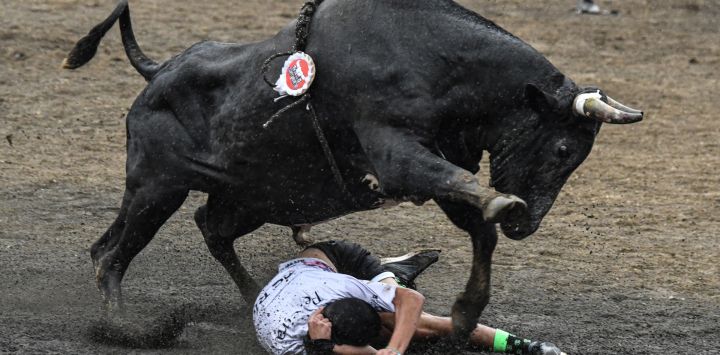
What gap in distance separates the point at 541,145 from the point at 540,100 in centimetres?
24

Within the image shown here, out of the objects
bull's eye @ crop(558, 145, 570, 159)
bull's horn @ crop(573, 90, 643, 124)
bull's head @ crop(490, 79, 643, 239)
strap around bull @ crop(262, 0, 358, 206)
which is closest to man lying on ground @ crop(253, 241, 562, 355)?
strap around bull @ crop(262, 0, 358, 206)

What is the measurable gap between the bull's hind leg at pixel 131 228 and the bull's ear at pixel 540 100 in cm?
193

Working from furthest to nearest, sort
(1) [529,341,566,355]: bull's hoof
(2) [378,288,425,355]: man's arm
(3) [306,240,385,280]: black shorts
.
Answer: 1. (3) [306,240,385,280]: black shorts
2. (1) [529,341,566,355]: bull's hoof
3. (2) [378,288,425,355]: man's arm

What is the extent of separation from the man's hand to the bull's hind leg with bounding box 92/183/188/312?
118 centimetres

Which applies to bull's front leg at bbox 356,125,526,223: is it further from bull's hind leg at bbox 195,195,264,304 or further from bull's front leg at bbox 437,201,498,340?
bull's hind leg at bbox 195,195,264,304

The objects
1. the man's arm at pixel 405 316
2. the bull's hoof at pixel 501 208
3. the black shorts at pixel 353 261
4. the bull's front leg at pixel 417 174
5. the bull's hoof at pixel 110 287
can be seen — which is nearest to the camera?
the bull's hoof at pixel 501 208

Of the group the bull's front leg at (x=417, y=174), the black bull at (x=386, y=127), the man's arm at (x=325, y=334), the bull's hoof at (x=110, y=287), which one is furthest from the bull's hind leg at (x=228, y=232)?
the bull's front leg at (x=417, y=174)

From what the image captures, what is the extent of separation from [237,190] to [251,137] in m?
0.41

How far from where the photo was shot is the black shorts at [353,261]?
681 cm

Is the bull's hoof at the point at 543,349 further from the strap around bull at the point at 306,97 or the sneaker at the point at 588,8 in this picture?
the sneaker at the point at 588,8

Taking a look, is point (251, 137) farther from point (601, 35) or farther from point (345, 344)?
point (601, 35)

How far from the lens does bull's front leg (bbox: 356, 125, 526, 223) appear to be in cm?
550

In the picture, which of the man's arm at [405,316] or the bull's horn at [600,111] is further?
the man's arm at [405,316]

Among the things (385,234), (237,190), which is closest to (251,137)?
(237,190)
